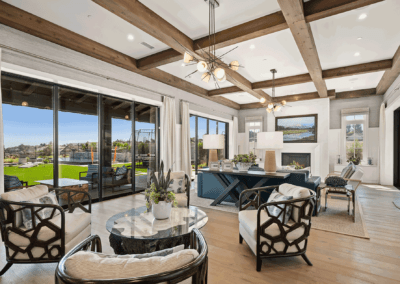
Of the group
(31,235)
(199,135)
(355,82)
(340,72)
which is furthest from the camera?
(199,135)

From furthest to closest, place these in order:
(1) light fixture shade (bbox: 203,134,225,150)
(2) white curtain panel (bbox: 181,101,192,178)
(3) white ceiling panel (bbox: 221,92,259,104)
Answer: (3) white ceiling panel (bbox: 221,92,259,104) < (2) white curtain panel (bbox: 181,101,192,178) < (1) light fixture shade (bbox: 203,134,225,150)

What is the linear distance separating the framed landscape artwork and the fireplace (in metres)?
0.50

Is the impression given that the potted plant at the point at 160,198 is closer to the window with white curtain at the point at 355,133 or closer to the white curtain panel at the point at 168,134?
the white curtain panel at the point at 168,134

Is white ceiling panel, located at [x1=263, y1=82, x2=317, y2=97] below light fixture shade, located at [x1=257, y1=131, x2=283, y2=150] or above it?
above

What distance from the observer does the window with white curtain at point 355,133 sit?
23.6 ft

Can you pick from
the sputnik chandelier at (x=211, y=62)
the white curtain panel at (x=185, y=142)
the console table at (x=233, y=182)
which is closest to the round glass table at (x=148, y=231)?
the sputnik chandelier at (x=211, y=62)

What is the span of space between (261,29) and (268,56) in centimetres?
144

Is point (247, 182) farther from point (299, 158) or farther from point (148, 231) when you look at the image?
point (299, 158)

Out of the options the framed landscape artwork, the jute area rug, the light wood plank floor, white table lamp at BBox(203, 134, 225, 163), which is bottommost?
the jute area rug

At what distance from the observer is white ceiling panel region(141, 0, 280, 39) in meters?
2.80

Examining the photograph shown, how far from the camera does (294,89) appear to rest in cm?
711

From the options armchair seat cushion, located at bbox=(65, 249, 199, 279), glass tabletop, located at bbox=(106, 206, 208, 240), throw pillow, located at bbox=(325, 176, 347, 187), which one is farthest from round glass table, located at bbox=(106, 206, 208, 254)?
throw pillow, located at bbox=(325, 176, 347, 187)

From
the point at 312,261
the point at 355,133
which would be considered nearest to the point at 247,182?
the point at 312,261

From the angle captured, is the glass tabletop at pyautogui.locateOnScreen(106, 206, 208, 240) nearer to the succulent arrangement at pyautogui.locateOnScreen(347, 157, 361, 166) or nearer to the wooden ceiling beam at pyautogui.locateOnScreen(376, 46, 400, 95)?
the wooden ceiling beam at pyautogui.locateOnScreen(376, 46, 400, 95)
